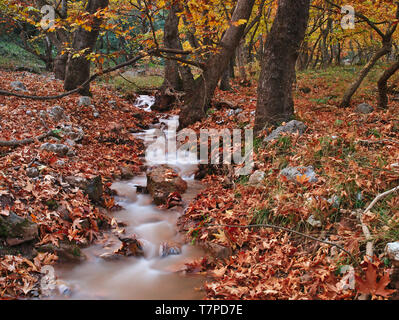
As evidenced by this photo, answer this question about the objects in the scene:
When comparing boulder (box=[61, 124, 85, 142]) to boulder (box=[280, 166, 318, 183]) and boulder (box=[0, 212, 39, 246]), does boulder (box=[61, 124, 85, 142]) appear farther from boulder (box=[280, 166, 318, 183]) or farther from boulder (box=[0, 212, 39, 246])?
boulder (box=[280, 166, 318, 183])

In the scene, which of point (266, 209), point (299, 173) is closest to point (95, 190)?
point (266, 209)

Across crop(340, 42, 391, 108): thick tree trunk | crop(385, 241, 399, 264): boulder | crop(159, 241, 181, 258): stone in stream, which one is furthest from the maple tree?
crop(340, 42, 391, 108): thick tree trunk

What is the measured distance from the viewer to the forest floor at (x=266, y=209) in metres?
3.15

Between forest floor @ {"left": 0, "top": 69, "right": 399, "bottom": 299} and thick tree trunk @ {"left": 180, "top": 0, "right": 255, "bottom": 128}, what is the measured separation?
3069 mm

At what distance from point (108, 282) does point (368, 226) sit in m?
3.23

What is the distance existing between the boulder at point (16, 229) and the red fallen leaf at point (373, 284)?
3.76 metres

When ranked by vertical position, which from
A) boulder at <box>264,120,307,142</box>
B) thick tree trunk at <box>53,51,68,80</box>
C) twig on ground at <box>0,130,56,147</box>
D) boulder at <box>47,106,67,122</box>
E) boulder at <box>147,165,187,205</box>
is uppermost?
thick tree trunk at <box>53,51,68,80</box>

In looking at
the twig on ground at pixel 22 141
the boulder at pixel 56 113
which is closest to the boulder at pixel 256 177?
the twig on ground at pixel 22 141

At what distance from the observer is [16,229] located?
11.7ft

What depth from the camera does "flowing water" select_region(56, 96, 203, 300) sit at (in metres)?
3.52

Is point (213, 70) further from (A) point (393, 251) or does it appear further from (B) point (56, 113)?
(A) point (393, 251)

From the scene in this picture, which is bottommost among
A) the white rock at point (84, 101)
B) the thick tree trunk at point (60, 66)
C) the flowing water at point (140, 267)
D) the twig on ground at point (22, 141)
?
the flowing water at point (140, 267)

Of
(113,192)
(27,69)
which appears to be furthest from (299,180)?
(27,69)

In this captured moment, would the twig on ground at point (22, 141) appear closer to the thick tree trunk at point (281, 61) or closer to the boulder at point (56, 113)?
the boulder at point (56, 113)
